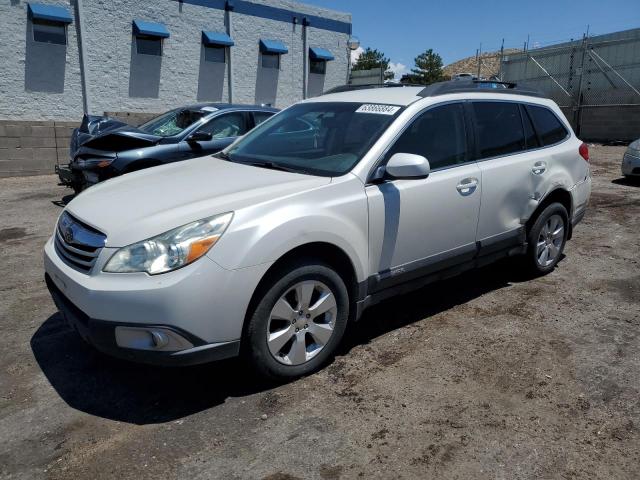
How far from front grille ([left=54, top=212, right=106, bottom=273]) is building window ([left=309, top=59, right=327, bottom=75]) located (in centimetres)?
1783

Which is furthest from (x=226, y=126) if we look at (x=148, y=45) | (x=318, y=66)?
(x=318, y=66)

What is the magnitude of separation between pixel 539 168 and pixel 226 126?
4.95m

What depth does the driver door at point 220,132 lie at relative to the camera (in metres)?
7.66

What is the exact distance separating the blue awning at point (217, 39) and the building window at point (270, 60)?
171 cm

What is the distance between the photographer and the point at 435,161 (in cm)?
389

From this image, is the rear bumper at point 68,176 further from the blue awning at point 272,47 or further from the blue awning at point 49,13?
the blue awning at point 272,47

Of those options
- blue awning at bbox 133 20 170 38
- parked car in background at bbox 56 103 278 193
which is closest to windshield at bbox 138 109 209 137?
parked car in background at bbox 56 103 278 193

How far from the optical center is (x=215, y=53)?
56.0 ft

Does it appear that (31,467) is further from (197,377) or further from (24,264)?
(24,264)

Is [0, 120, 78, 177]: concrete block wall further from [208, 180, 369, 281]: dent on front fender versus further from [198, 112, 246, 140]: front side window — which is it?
[208, 180, 369, 281]: dent on front fender

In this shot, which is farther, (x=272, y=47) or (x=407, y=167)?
(x=272, y=47)

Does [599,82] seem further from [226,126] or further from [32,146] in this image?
[32,146]

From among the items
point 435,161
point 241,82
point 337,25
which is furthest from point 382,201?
point 337,25

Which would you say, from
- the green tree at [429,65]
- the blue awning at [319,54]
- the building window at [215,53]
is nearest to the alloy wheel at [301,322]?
the building window at [215,53]
